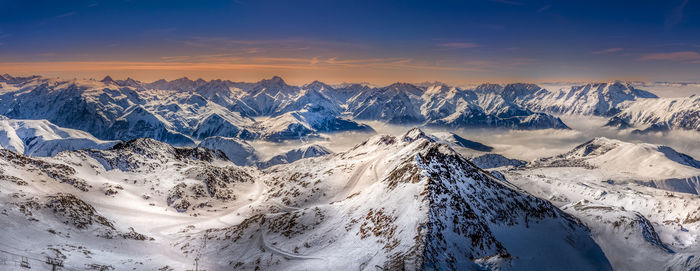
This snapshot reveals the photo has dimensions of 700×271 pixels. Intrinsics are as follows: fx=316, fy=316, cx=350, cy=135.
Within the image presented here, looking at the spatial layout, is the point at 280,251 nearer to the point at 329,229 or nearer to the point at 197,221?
the point at 329,229

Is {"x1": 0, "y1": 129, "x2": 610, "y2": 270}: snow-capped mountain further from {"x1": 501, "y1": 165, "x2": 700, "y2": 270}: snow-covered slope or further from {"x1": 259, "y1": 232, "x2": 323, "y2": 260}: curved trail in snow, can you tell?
{"x1": 501, "y1": 165, "x2": 700, "y2": 270}: snow-covered slope

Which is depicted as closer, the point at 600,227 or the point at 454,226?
the point at 454,226

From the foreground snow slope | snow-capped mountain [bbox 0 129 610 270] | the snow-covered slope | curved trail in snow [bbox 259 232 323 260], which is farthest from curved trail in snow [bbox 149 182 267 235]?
the snow-covered slope

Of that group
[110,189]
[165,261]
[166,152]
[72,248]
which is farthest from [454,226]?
[166,152]

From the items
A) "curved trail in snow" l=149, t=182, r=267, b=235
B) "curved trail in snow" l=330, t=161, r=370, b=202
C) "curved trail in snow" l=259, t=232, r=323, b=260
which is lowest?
"curved trail in snow" l=149, t=182, r=267, b=235

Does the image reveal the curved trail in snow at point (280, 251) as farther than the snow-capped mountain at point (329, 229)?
Yes

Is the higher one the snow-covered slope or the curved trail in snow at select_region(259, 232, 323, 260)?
the curved trail in snow at select_region(259, 232, 323, 260)

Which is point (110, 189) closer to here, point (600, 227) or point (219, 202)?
point (219, 202)

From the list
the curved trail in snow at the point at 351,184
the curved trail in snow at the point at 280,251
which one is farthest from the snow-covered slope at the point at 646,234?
the curved trail in snow at the point at 280,251

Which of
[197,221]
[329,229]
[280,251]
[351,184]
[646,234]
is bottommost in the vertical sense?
[197,221]

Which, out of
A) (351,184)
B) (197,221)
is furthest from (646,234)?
(197,221)

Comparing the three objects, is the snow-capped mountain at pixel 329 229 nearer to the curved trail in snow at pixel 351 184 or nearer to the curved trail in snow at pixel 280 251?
the curved trail in snow at pixel 280 251
